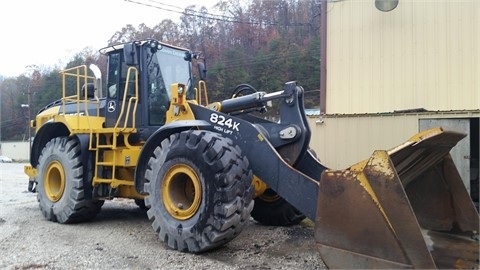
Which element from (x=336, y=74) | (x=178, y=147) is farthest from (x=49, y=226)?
(x=336, y=74)

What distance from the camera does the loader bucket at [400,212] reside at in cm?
382

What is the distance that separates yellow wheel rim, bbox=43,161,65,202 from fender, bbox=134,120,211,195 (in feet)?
6.63

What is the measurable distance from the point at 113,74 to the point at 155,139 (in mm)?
2253

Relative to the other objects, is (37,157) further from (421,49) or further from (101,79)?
(421,49)

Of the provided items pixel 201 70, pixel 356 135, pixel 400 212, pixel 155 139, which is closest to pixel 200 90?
pixel 201 70

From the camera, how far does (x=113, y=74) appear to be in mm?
7754

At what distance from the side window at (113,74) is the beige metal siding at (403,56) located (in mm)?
6925

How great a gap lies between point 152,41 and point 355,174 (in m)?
4.27

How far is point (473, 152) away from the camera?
10.8m

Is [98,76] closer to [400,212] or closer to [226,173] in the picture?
[226,173]

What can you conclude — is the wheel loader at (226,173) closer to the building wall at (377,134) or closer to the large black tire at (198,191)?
the large black tire at (198,191)

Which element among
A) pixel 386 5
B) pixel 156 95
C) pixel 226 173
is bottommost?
pixel 226 173

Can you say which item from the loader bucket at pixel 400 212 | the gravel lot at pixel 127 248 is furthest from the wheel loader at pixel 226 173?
the gravel lot at pixel 127 248

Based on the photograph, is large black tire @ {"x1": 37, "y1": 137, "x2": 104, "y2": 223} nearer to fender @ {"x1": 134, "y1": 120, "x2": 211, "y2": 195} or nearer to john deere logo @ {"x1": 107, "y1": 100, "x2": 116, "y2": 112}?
john deere logo @ {"x1": 107, "y1": 100, "x2": 116, "y2": 112}
